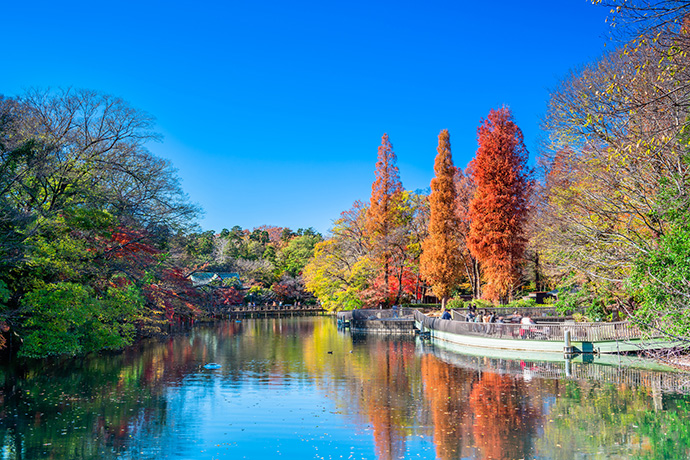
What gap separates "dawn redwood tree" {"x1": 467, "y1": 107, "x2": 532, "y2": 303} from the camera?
3894cm

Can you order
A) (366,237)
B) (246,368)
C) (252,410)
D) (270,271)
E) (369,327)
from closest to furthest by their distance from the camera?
(252,410) < (246,368) < (369,327) < (366,237) < (270,271)

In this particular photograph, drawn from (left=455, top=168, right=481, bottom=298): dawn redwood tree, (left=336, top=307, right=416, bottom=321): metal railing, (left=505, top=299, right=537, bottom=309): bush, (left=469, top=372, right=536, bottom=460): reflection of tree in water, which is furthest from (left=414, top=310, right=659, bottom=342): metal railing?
(left=455, top=168, right=481, bottom=298): dawn redwood tree

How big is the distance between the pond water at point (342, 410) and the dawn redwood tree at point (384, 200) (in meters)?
23.7

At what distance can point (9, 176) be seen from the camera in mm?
18031

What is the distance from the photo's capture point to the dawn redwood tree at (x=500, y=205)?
128 feet

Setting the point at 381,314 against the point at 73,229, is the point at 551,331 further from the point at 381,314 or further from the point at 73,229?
the point at 73,229

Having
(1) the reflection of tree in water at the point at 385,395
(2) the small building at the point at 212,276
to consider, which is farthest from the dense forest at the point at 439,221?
(2) the small building at the point at 212,276

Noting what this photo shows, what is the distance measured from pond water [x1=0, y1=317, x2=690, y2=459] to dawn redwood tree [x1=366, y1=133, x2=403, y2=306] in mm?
23676

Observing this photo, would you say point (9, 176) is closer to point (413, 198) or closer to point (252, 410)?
Answer: point (252, 410)

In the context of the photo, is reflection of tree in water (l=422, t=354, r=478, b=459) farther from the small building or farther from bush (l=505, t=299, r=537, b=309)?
the small building

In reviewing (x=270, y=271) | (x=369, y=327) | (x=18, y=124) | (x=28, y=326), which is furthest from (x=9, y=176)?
(x=270, y=271)

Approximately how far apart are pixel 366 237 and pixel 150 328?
26.2m

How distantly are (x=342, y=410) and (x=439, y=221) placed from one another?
30.5 meters

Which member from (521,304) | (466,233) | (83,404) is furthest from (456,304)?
(83,404)
